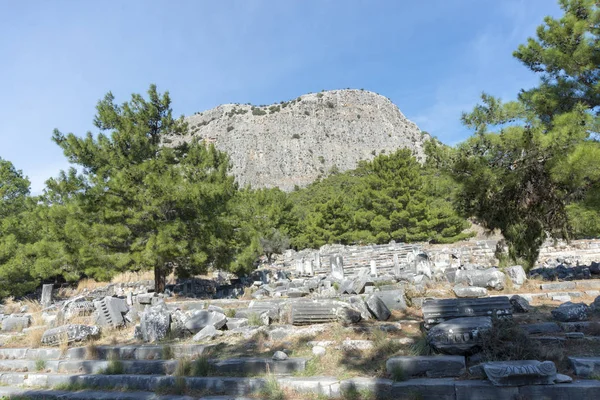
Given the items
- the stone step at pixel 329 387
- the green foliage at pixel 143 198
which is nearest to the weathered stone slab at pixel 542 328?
the stone step at pixel 329 387

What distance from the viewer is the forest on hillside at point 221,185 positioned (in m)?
10.1

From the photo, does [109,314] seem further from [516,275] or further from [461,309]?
[516,275]

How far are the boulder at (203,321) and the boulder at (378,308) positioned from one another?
2.98 metres

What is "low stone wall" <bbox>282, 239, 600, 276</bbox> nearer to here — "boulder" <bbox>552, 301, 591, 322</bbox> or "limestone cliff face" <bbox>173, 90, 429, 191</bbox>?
"boulder" <bbox>552, 301, 591, 322</bbox>

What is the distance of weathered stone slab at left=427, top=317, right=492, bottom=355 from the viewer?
481 cm

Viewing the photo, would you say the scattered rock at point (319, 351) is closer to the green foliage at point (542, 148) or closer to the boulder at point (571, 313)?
the boulder at point (571, 313)

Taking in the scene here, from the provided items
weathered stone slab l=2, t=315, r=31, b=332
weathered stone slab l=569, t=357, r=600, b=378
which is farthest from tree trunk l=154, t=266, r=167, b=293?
weathered stone slab l=569, t=357, r=600, b=378

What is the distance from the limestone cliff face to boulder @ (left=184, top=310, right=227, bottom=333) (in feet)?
280

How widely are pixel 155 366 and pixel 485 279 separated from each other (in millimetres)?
7917

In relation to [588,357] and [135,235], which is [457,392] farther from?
[135,235]

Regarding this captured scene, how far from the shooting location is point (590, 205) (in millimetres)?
9914

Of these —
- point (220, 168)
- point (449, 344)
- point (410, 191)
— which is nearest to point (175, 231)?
point (220, 168)

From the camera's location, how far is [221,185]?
14930 millimetres

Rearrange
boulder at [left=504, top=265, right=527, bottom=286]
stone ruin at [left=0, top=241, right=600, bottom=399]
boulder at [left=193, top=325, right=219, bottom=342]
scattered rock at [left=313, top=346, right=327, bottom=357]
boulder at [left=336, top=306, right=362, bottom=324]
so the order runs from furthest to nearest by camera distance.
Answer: boulder at [left=504, top=265, right=527, bottom=286] < boulder at [left=193, top=325, right=219, bottom=342] < boulder at [left=336, top=306, right=362, bottom=324] < scattered rock at [left=313, top=346, right=327, bottom=357] < stone ruin at [left=0, top=241, right=600, bottom=399]
